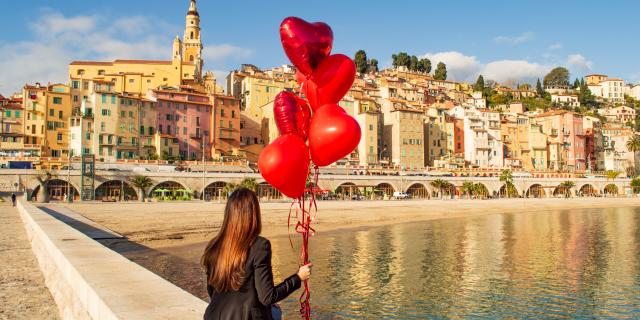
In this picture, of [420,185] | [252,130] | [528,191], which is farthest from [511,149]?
[252,130]

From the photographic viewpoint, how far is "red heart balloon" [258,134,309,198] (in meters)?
5.64

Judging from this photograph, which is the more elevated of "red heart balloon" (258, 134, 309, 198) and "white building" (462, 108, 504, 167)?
"white building" (462, 108, 504, 167)

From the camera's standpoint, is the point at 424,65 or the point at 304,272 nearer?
the point at 304,272

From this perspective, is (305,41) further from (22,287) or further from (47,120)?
(47,120)

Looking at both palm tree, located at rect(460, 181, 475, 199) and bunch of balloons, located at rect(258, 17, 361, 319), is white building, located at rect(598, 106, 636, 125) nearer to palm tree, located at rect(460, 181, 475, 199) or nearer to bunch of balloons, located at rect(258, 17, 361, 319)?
palm tree, located at rect(460, 181, 475, 199)

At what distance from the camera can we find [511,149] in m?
114

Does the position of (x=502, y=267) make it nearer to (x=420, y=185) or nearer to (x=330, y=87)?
(x=330, y=87)

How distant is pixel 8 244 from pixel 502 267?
18053 mm

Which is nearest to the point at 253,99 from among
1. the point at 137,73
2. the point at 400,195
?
the point at 137,73

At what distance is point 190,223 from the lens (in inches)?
1384

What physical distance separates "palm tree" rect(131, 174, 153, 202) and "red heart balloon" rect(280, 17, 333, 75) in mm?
56604

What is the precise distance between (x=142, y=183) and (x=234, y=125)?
28.7m

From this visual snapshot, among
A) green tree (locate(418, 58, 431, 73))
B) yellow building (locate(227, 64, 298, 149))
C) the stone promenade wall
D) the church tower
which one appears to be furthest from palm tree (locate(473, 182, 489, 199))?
green tree (locate(418, 58, 431, 73))

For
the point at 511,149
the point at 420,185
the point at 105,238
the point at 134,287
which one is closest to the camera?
the point at 134,287
